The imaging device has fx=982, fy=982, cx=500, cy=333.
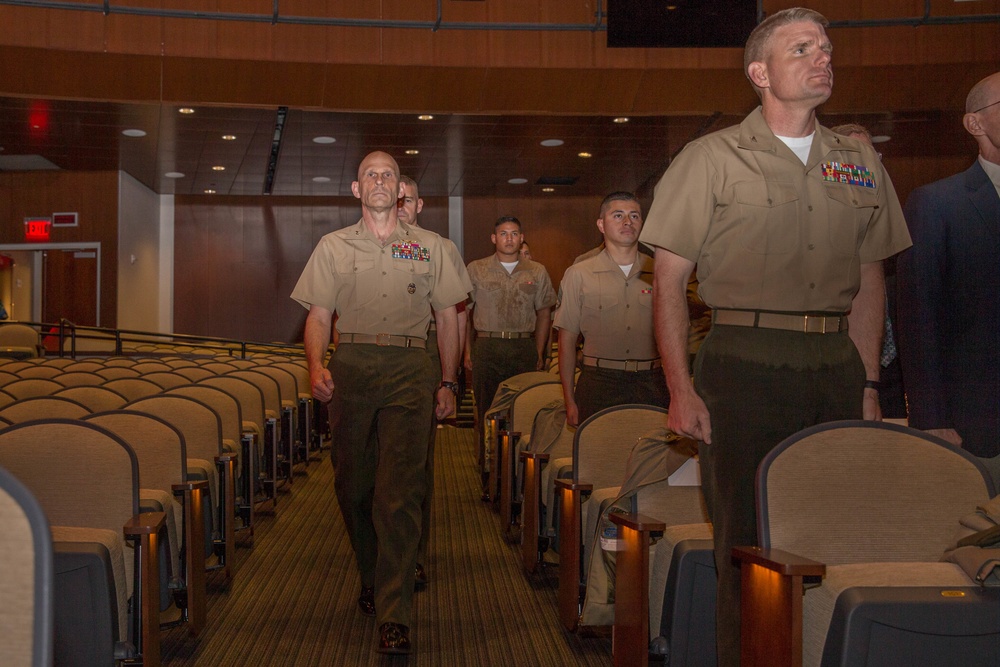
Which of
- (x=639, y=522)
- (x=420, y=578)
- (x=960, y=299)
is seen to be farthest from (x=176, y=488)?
(x=960, y=299)

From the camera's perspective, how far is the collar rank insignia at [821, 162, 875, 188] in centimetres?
220

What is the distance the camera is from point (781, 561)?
182 cm

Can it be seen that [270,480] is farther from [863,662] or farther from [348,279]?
[863,662]

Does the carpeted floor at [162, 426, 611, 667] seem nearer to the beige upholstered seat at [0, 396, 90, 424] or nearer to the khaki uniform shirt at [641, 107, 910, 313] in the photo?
the beige upholstered seat at [0, 396, 90, 424]

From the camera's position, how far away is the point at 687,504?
120 inches

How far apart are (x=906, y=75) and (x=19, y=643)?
10943mm

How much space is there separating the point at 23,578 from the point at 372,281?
260 centimetres

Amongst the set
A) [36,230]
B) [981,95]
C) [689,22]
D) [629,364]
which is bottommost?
[629,364]

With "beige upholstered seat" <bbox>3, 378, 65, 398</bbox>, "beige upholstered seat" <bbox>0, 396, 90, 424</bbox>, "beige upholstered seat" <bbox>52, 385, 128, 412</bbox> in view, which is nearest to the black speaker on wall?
"beige upholstered seat" <bbox>3, 378, 65, 398</bbox>

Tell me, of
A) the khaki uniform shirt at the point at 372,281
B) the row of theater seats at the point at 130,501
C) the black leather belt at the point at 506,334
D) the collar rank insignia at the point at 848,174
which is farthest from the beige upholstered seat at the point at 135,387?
the collar rank insignia at the point at 848,174

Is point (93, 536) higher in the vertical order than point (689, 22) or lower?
lower

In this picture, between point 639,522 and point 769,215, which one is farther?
point 639,522

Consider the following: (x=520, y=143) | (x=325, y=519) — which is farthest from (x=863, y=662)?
(x=520, y=143)

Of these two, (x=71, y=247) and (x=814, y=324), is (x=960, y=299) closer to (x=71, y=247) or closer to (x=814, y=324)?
(x=814, y=324)
